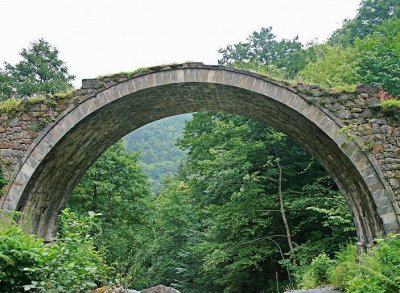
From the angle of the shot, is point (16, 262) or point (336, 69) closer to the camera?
point (16, 262)

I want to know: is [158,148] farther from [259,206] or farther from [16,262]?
[16,262]

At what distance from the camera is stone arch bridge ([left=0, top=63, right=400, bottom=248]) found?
27.3 ft

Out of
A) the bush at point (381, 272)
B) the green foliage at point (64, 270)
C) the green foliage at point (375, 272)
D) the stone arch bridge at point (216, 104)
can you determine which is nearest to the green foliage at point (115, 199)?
the stone arch bridge at point (216, 104)

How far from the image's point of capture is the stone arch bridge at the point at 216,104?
834 centimetres

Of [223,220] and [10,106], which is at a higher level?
[10,106]

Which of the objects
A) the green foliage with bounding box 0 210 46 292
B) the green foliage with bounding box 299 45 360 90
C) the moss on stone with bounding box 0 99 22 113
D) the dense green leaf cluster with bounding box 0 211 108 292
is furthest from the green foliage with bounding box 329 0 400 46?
the green foliage with bounding box 0 210 46 292

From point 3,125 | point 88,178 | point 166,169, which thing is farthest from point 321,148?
point 166,169

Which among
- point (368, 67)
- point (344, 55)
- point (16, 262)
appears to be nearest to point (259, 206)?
point (368, 67)

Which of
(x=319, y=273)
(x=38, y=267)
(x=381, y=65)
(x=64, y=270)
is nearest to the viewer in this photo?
(x=64, y=270)

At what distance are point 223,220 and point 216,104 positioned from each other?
4.64 metres

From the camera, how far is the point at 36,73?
23.8m

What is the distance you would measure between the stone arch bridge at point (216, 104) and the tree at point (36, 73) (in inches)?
504

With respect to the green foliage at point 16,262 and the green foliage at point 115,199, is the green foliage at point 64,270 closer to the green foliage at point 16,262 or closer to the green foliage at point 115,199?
the green foliage at point 16,262

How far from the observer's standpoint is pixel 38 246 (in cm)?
548
